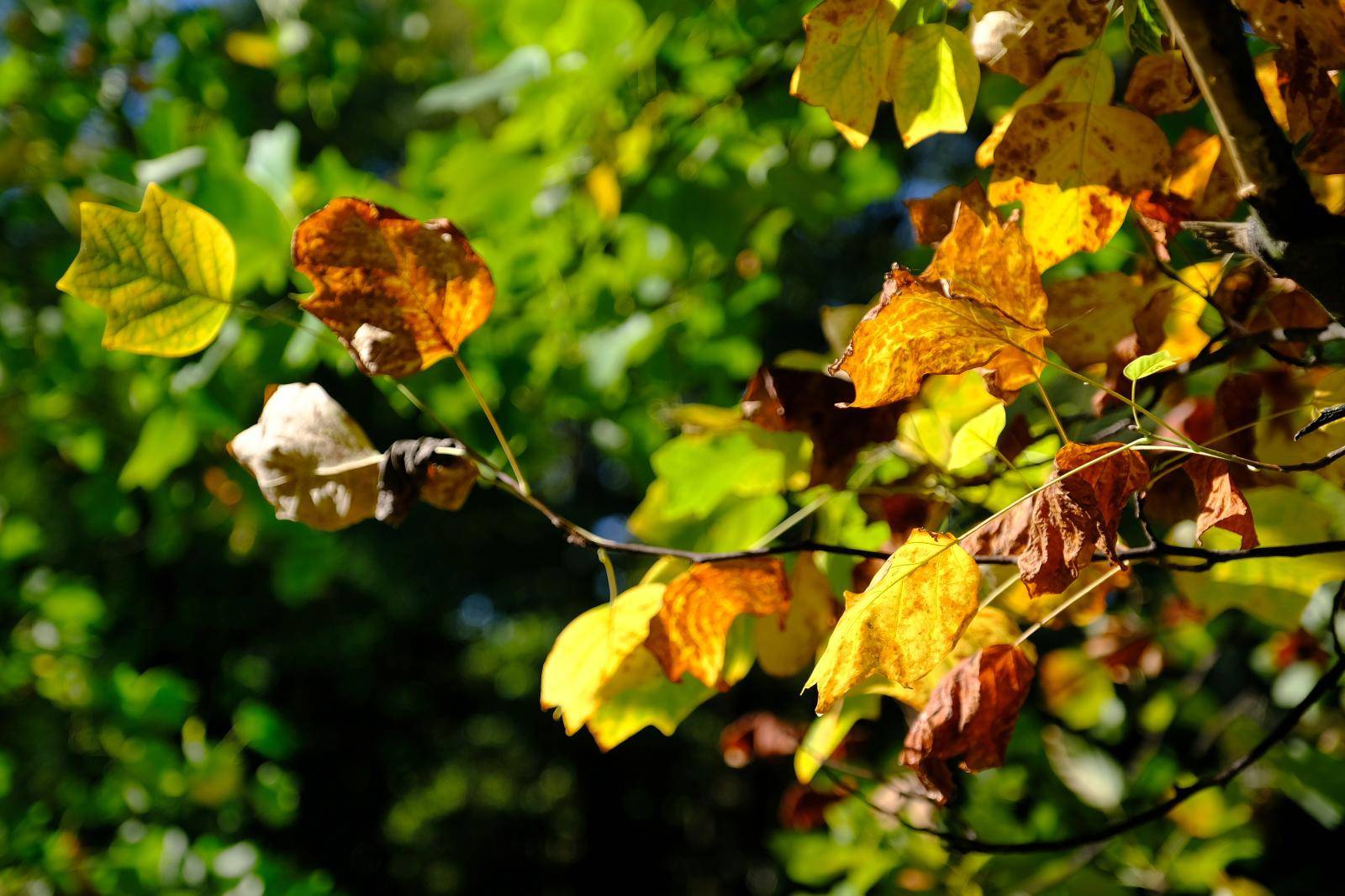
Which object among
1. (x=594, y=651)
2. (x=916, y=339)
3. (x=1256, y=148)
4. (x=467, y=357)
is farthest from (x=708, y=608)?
(x=467, y=357)

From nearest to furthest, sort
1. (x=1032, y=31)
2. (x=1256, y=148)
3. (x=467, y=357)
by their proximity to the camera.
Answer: (x=1256, y=148), (x=1032, y=31), (x=467, y=357)

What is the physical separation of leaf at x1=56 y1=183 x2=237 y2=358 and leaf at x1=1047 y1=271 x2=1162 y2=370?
1.37ft

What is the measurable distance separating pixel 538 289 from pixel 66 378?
0.78 metres

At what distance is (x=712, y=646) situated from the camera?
469 millimetres

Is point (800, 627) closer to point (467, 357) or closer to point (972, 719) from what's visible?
point (972, 719)

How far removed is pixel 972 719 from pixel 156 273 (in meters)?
0.44

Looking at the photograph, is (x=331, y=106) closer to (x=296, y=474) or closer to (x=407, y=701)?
(x=296, y=474)

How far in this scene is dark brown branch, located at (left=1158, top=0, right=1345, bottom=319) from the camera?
0.93 ft

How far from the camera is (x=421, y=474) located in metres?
0.44

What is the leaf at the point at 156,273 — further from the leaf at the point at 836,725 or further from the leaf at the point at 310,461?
the leaf at the point at 836,725

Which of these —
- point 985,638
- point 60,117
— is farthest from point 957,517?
point 60,117

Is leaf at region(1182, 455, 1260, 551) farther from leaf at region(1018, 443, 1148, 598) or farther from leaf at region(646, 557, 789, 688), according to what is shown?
leaf at region(646, 557, 789, 688)

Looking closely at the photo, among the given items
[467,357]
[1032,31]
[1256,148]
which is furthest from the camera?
[467,357]

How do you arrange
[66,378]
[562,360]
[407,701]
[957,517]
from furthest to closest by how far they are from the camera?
[407,701] → [66,378] → [562,360] → [957,517]
